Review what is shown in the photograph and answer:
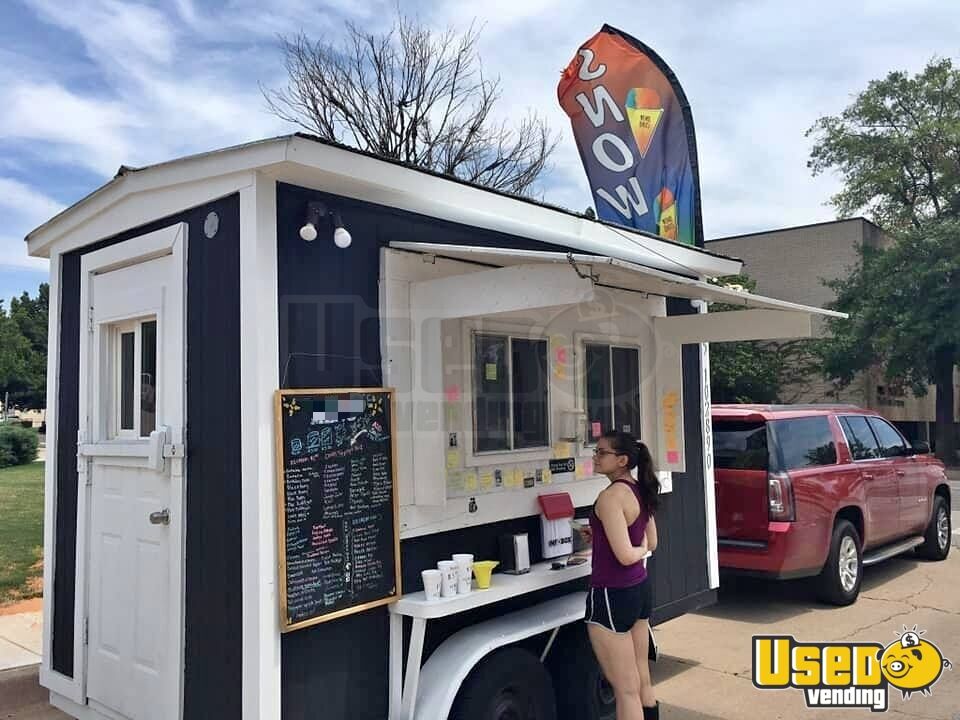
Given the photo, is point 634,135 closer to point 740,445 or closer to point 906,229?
point 740,445

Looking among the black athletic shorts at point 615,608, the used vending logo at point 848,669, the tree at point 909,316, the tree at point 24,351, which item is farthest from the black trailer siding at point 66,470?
the tree at point 24,351

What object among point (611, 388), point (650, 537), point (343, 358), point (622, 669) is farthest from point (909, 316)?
point (343, 358)

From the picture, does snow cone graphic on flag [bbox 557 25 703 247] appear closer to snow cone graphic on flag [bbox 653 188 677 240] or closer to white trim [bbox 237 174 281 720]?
snow cone graphic on flag [bbox 653 188 677 240]

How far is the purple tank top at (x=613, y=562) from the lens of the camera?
391cm

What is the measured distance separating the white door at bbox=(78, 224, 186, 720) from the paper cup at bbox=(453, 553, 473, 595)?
4.12ft

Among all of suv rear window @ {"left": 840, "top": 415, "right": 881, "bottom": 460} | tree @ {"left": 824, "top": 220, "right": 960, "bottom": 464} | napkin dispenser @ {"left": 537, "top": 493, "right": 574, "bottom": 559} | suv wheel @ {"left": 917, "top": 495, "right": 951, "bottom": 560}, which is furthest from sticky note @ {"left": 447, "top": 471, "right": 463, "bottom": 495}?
tree @ {"left": 824, "top": 220, "right": 960, "bottom": 464}

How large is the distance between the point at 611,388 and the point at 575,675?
1.81 metres

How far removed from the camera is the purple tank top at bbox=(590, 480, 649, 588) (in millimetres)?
3914

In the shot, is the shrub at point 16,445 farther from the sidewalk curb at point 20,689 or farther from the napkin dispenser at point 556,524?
the napkin dispenser at point 556,524

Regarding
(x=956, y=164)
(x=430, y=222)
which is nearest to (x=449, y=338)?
(x=430, y=222)

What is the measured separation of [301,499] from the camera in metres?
3.42

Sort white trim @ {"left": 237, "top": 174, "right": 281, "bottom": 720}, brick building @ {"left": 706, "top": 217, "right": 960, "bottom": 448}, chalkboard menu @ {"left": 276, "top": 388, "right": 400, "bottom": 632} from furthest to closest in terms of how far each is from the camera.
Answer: brick building @ {"left": 706, "top": 217, "right": 960, "bottom": 448} < chalkboard menu @ {"left": 276, "top": 388, "right": 400, "bottom": 632} < white trim @ {"left": 237, "top": 174, "right": 281, "bottom": 720}

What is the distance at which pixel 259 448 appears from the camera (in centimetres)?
330

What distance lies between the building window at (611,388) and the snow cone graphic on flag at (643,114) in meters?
2.63
